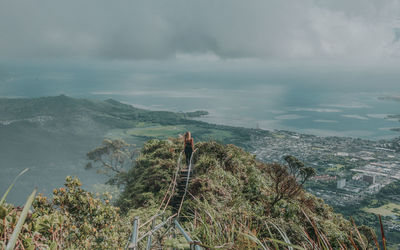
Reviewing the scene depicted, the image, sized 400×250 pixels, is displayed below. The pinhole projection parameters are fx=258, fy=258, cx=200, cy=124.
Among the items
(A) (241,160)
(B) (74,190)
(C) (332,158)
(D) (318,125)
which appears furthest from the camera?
(D) (318,125)

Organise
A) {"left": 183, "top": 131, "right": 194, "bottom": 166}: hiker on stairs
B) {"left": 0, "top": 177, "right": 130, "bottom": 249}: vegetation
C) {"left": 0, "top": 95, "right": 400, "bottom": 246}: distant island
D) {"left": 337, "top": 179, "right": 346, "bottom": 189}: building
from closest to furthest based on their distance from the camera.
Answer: {"left": 0, "top": 177, "right": 130, "bottom": 249}: vegetation
{"left": 183, "top": 131, "right": 194, "bottom": 166}: hiker on stairs
{"left": 0, "top": 95, "right": 400, "bottom": 246}: distant island
{"left": 337, "top": 179, "right": 346, "bottom": 189}: building

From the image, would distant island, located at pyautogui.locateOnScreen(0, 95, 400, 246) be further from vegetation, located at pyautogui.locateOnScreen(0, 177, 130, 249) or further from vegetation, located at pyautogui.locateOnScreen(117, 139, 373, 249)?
vegetation, located at pyautogui.locateOnScreen(0, 177, 130, 249)

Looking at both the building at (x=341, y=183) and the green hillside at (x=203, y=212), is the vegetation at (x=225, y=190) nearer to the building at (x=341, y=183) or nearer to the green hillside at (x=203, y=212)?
the green hillside at (x=203, y=212)

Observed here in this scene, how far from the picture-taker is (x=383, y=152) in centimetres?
2481

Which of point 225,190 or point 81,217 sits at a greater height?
point 81,217

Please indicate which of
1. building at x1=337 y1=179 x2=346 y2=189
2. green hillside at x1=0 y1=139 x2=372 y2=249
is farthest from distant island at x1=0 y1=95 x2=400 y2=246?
green hillside at x1=0 y1=139 x2=372 y2=249

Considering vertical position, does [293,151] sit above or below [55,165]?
above

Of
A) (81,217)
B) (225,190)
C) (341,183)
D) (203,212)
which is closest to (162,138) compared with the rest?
(341,183)

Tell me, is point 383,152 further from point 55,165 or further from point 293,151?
point 55,165

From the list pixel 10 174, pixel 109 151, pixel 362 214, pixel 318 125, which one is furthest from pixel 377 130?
pixel 10 174

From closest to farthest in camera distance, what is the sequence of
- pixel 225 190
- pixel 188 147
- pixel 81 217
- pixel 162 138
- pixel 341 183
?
pixel 81 217, pixel 225 190, pixel 188 147, pixel 341 183, pixel 162 138

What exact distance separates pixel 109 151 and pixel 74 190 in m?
10.8

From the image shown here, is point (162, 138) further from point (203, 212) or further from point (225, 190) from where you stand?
point (203, 212)

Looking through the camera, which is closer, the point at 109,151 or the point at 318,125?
the point at 109,151
